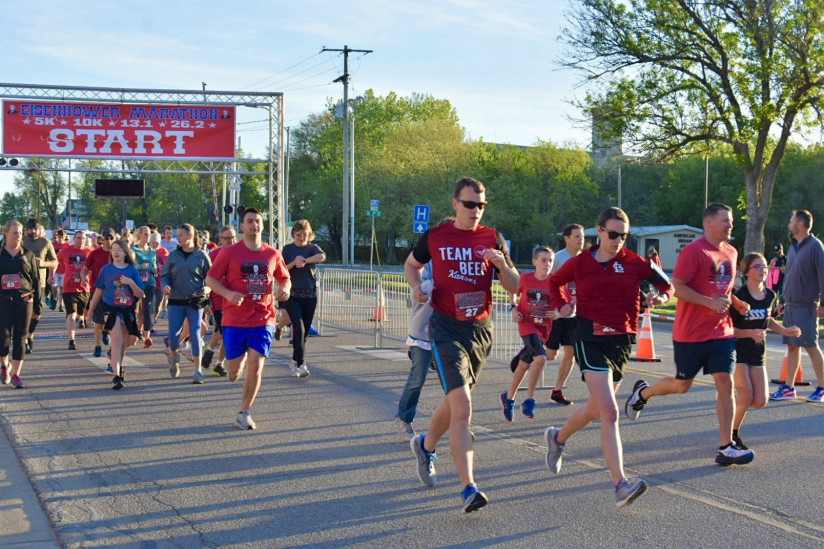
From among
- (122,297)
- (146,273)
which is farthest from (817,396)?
(146,273)

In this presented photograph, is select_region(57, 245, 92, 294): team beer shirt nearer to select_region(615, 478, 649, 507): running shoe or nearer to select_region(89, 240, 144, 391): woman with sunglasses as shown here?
select_region(89, 240, 144, 391): woman with sunglasses

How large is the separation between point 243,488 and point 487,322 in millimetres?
2034

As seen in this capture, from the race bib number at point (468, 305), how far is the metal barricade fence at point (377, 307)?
634 cm

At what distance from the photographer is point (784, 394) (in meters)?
9.59

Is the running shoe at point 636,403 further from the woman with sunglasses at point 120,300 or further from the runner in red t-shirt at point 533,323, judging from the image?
the woman with sunglasses at point 120,300

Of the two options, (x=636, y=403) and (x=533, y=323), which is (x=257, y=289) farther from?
(x=636, y=403)

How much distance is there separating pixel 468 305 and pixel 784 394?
5.69m

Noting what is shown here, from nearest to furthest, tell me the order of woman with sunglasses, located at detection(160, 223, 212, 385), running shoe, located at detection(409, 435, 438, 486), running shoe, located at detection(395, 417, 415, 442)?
running shoe, located at detection(409, 435, 438, 486) → running shoe, located at detection(395, 417, 415, 442) → woman with sunglasses, located at detection(160, 223, 212, 385)

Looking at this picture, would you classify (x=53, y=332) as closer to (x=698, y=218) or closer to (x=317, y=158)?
(x=698, y=218)

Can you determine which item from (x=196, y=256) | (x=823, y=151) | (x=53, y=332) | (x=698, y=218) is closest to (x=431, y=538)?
(x=196, y=256)

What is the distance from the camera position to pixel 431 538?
4867 mm

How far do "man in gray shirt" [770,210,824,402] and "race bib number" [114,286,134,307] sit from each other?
24.3 feet

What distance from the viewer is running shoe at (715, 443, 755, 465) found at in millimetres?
6516

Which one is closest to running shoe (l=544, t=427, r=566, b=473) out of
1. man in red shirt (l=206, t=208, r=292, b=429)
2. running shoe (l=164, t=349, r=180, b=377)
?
man in red shirt (l=206, t=208, r=292, b=429)
